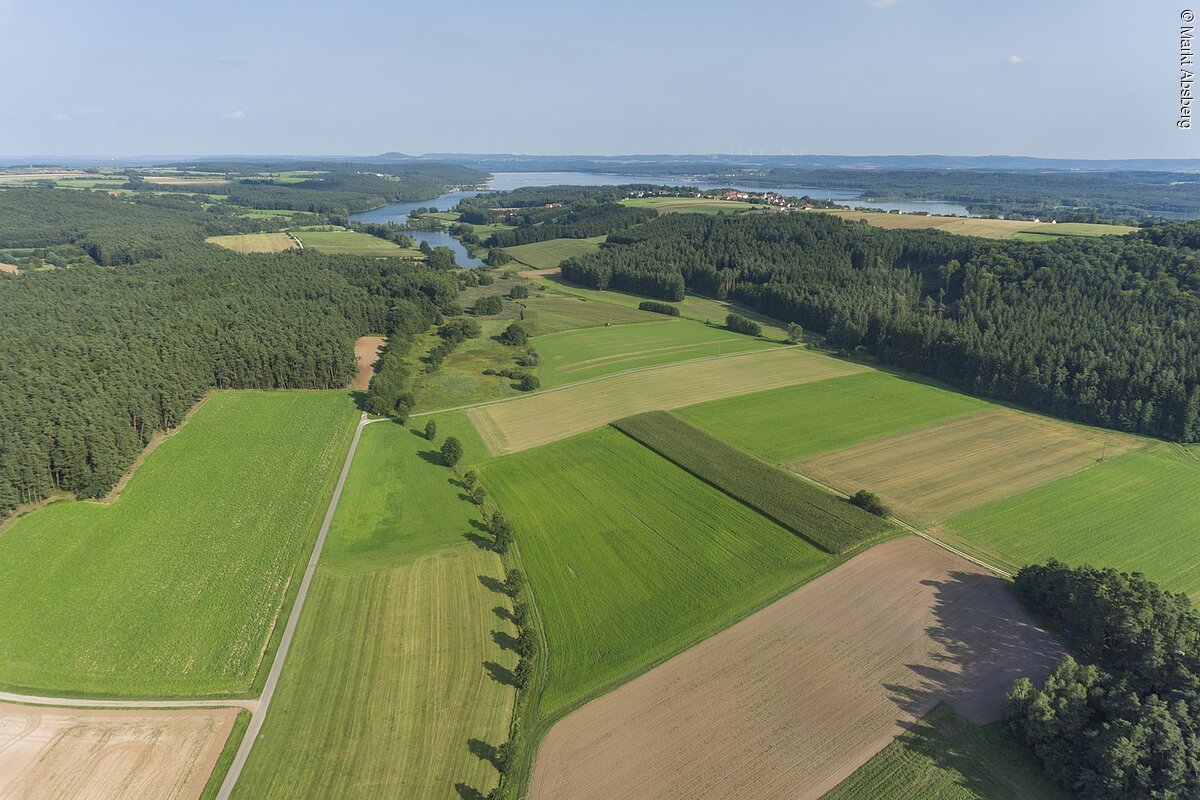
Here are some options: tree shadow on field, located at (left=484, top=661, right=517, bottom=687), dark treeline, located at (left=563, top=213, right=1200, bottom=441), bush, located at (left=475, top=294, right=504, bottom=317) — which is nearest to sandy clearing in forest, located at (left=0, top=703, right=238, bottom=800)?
tree shadow on field, located at (left=484, top=661, right=517, bottom=687)

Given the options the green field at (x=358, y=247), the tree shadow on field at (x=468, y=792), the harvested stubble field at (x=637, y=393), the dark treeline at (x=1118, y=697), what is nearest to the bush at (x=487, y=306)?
the harvested stubble field at (x=637, y=393)

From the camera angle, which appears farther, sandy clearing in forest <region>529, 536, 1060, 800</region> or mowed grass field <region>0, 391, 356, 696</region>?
mowed grass field <region>0, 391, 356, 696</region>

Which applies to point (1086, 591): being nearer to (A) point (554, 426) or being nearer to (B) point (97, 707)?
(A) point (554, 426)

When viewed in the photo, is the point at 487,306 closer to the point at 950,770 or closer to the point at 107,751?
the point at 107,751

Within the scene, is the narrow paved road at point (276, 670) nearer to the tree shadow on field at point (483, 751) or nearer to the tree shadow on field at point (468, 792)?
the tree shadow on field at point (468, 792)

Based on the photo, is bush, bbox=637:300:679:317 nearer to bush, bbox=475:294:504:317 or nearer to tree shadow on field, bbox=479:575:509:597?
bush, bbox=475:294:504:317

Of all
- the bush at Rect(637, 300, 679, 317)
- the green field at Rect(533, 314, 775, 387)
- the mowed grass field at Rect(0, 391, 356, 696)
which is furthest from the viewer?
the bush at Rect(637, 300, 679, 317)

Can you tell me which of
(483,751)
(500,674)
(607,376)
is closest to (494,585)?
(500,674)
